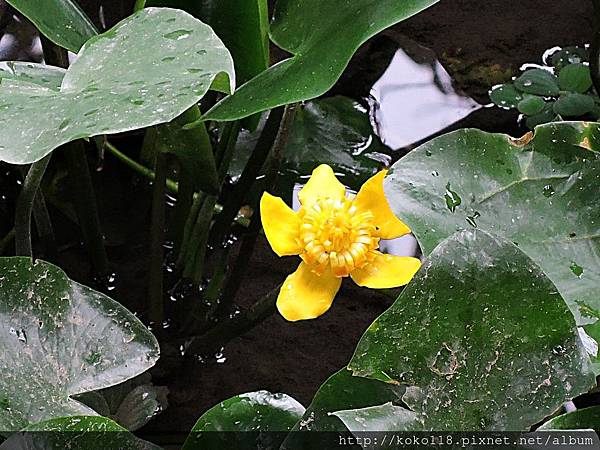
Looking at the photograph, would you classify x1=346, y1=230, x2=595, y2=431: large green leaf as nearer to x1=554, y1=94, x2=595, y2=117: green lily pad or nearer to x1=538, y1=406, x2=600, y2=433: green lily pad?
x1=538, y1=406, x2=600, y2=433: green lily pad

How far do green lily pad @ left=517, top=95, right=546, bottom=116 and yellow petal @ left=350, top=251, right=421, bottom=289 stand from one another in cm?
46

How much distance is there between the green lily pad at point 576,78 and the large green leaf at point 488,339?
61 centimetres

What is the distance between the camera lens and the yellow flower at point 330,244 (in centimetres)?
53

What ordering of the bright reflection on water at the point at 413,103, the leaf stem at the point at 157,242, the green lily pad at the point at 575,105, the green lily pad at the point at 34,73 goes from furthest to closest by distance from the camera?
1. the bright reflection on water at the point at 413,103
2. the green lily pad at the point at 575,105
3. the leaf stem at the point at 157,242
4. the green lily pad at the point at 34,73

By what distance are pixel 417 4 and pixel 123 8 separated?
58 cm

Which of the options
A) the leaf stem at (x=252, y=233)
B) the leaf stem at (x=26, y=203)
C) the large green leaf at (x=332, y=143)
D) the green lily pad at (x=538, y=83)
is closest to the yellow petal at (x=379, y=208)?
the leaf stem at (x=252, y=233)

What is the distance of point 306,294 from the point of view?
0.54m

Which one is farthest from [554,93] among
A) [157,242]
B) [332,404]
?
[332,404]

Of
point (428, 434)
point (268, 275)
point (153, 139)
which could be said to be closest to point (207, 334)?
point (268, 275)

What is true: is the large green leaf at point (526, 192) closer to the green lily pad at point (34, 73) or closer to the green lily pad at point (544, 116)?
the green lily pad at point (34, 73)

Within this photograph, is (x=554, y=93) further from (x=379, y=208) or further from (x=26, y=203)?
(x=26, y=203)

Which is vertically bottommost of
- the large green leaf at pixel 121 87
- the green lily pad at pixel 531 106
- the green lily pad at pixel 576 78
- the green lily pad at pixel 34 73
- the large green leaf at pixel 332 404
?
the green lily pad at pixel 531 106

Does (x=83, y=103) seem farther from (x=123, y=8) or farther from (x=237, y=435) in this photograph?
(x=123, y=8)

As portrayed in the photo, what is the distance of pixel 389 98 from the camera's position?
105cm
